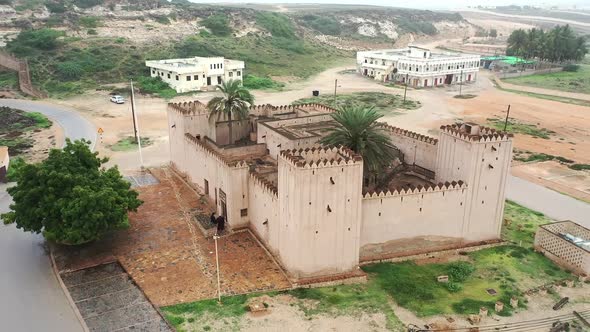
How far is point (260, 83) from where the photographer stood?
84750mm

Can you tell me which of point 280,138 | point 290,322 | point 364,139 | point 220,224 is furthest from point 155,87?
point 290,322

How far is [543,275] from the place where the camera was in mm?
24172

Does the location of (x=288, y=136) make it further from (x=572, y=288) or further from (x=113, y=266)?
(x=572, y=288)

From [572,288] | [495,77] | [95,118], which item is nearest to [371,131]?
[572,288]

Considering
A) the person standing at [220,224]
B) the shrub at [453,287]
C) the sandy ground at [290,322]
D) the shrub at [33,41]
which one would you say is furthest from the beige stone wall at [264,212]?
the shrub at [33,41]

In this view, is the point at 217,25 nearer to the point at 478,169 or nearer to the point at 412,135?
the point at 412,135

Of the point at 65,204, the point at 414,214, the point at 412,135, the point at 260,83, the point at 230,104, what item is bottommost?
the point at 260,83

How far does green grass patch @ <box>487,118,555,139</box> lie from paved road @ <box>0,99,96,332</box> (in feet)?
165

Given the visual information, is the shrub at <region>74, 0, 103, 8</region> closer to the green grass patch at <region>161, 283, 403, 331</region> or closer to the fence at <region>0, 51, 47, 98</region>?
the fence at <region>0, 51, 47, 98</region>

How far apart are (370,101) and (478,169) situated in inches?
1997

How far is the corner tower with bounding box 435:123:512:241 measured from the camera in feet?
83.7

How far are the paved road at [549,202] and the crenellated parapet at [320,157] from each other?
1727cm

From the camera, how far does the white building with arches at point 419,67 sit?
91.4 metres

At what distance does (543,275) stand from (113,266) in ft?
67.5
